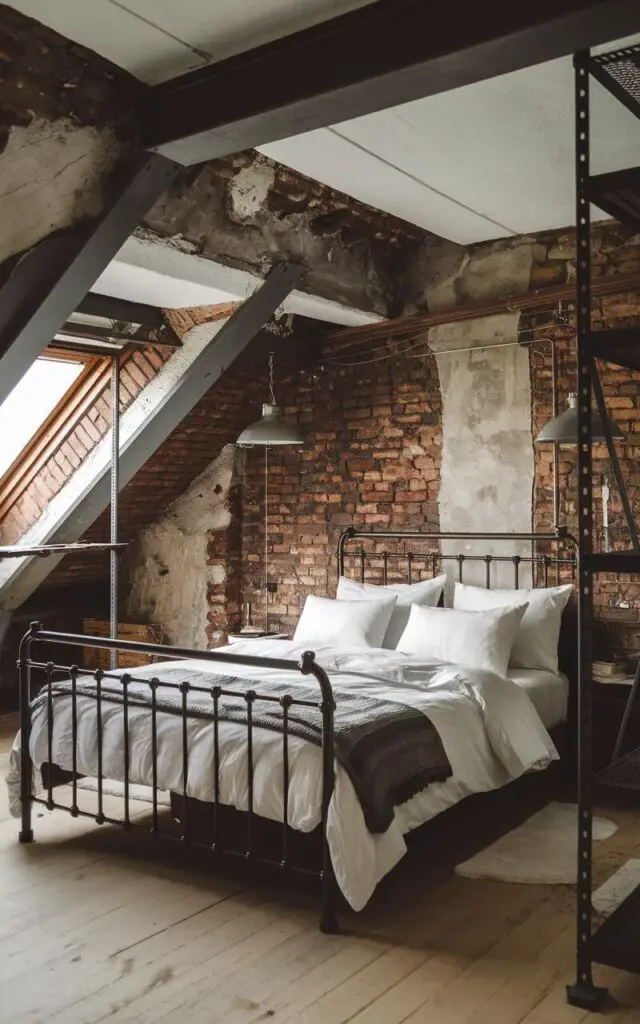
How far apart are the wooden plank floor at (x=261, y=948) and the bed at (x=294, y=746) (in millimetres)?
156

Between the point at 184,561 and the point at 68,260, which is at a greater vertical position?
the point at 68,260

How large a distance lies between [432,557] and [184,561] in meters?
1.97

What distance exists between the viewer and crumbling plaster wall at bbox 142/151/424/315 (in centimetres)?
403

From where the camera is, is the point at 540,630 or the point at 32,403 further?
the point at 32,403

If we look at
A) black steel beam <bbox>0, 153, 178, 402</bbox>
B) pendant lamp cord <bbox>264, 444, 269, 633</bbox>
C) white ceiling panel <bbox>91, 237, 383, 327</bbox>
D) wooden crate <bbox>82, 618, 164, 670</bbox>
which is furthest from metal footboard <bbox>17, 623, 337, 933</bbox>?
wooden crate <bbox>82, 618, 164, 670</bbox>

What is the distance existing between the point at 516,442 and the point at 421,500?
0.73m

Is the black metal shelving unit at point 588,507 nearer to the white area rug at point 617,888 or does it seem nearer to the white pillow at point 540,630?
the white area rug at point 617,888

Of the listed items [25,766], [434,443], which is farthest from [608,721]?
[25,766]

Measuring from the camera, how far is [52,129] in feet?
10.1

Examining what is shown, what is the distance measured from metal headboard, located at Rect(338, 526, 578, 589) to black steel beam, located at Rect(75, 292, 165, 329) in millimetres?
1816

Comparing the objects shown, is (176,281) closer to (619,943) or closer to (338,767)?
(338,767)

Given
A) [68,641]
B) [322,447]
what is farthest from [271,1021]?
[322,447]

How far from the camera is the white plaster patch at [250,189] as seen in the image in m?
4.19

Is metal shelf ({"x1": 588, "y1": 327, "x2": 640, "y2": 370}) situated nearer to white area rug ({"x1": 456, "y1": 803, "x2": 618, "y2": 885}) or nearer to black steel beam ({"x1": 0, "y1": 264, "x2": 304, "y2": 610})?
white area rug ({"x1": 456, "y1": 803, "x2": 618, "y2": 885})
